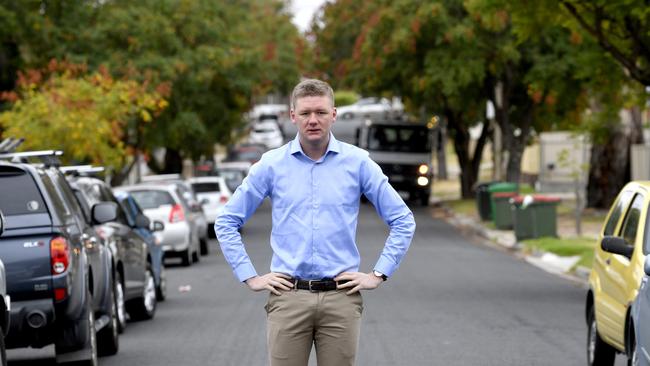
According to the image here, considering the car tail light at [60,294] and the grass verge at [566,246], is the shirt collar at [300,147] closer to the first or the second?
the car tail light at [60,294]

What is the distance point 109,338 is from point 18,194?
261cm

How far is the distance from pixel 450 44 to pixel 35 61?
38.7 feet

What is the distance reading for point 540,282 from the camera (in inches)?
872

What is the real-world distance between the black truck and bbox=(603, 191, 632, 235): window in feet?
119

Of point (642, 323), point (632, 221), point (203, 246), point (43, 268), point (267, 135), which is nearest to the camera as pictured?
point (642, 323)

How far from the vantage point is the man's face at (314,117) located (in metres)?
6.77

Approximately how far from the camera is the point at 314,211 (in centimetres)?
684

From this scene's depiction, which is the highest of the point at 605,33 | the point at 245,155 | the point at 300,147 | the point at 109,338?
the point at 605,33

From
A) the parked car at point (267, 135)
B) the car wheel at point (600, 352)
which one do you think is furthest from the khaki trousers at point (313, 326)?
the parked car at point (267, 135)

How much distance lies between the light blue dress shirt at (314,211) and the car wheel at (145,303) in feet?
32.1

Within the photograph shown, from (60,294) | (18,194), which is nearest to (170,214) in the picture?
(18,194)

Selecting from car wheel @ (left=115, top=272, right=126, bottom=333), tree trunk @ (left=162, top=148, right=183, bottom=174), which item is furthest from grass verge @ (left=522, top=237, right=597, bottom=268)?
tree trunk @ (left=162, top=148, right=183, bottom=174)

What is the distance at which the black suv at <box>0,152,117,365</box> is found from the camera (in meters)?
10.8

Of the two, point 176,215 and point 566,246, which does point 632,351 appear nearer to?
point 176,215
